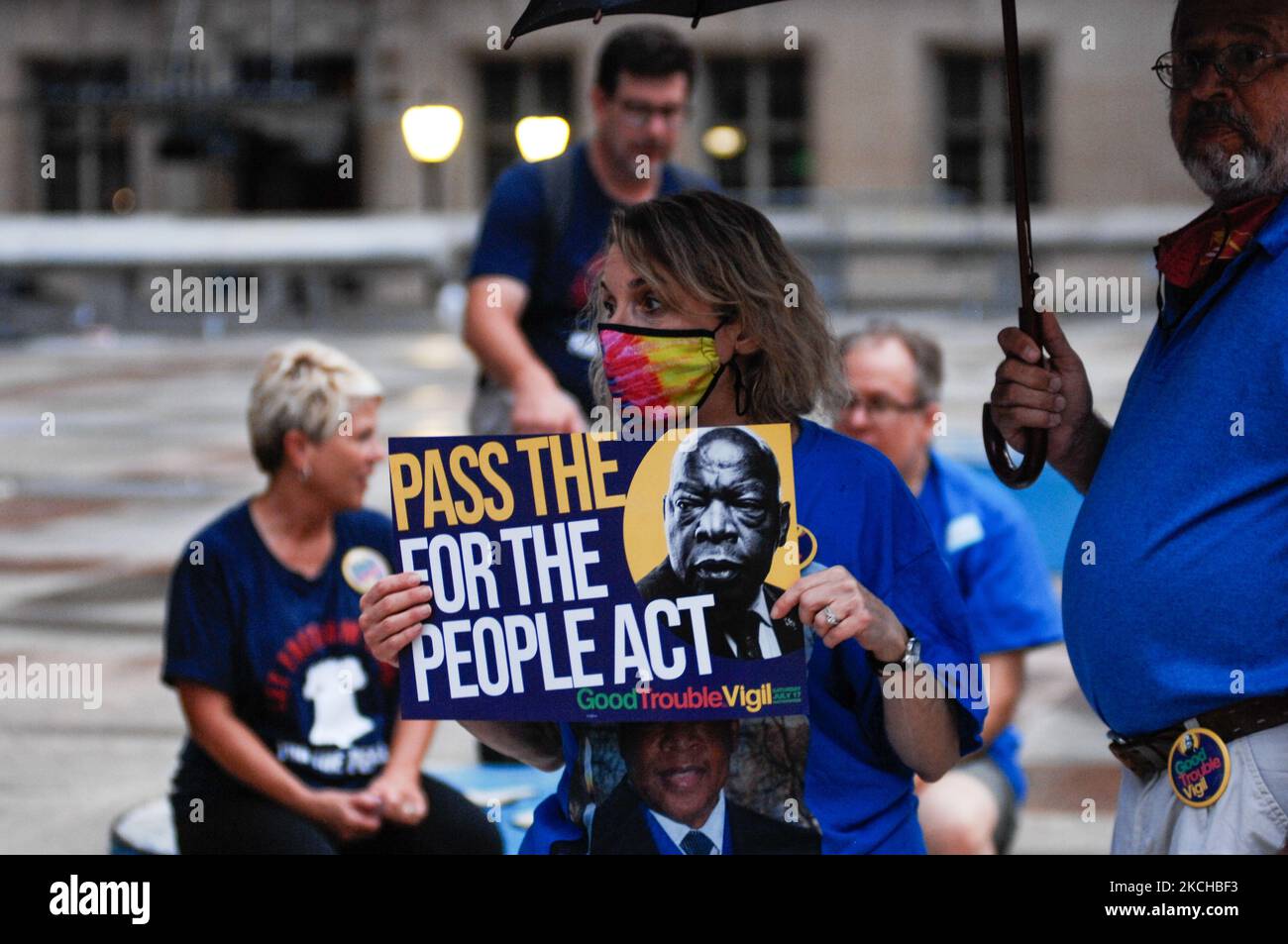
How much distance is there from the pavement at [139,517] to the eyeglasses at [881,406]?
1027 mm

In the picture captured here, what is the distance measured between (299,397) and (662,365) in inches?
67.0

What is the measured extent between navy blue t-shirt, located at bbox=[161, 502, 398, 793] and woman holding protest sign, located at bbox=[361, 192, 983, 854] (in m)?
1.37

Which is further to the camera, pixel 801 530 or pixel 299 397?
pixel 299 397

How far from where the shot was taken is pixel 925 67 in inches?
1099

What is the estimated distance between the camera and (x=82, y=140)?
98.4 ft

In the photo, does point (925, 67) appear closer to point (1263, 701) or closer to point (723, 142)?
point (723, 142)

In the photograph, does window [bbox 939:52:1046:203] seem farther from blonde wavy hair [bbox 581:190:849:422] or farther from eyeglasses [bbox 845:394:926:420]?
blonde wavy hair [bbox 581:190:849:422]

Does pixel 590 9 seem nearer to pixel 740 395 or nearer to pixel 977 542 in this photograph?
pixel 740 395

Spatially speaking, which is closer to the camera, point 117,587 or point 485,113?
point 117,587

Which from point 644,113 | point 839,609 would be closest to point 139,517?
point 644,113

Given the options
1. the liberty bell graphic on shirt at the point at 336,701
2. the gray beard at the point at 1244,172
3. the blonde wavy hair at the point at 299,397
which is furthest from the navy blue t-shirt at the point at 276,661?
the gray beard at the point at 1244,172
